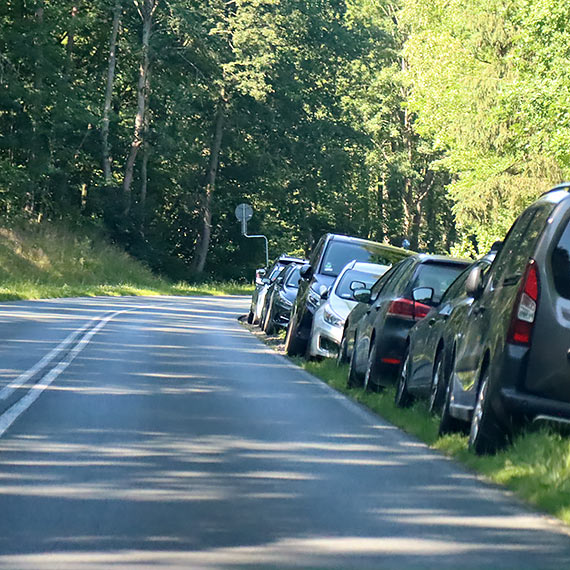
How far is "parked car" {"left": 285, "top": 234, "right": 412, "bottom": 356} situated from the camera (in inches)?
843

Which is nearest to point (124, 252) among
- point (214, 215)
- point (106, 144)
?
point (106, 144)

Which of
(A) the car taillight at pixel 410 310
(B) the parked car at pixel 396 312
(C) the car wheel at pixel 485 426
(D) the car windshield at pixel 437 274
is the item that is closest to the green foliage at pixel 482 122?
(B) the parked car at pixel 396 312

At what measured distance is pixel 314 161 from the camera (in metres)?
71.1

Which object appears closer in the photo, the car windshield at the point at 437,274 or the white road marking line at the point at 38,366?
the white road marking line at the point at 38,366

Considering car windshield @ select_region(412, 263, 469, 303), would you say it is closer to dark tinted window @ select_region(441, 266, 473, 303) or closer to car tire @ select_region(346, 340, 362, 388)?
car tire @ select_region(346, 340, 362, 388)

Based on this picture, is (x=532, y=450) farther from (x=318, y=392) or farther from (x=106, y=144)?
(x=106, y=144)

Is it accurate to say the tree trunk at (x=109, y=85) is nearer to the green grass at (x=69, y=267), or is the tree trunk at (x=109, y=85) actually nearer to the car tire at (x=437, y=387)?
the green grass at (x=69, y=267)

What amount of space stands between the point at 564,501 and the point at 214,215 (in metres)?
63.8

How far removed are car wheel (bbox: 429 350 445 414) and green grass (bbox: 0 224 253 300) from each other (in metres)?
30.8

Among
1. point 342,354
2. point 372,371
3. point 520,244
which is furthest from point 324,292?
point 520,244

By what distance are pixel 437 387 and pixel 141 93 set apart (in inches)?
1960

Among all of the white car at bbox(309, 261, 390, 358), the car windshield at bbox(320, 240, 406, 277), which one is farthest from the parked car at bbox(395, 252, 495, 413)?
the car windshield at bbox(320, 240, 406, 277)

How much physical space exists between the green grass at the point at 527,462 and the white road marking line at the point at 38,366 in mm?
4151

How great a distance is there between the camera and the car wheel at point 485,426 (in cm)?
989
